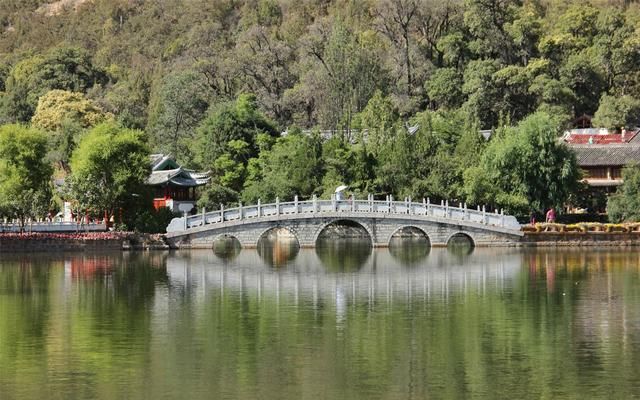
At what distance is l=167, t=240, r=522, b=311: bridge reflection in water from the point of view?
38.7m

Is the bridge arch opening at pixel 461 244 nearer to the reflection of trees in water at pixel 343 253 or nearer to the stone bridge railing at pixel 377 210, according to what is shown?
the stone bridge railing at pixel 377 210

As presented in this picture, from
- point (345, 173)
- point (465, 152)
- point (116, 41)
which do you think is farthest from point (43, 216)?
point (116, 41)

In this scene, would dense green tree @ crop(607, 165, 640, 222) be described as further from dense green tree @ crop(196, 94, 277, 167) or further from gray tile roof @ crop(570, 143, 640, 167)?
dense green tree @ crop(196, 94, 277, 167)

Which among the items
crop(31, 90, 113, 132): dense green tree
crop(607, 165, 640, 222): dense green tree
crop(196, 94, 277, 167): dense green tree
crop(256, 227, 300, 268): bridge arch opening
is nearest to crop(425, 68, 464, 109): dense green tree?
crop(196, 94, 277, 167): dense green tree

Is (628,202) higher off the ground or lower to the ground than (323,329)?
higher

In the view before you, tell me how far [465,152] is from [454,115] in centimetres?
791

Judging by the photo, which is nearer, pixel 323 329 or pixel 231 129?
pixel 323 329

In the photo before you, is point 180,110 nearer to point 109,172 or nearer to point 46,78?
point 46,78

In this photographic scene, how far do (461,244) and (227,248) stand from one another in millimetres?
9736

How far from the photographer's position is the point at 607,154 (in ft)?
224

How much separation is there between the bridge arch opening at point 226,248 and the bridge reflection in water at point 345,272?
0.78 feet

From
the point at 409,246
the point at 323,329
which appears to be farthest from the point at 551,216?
the point at 323,329

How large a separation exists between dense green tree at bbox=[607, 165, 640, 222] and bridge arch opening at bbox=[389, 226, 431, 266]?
7860mm

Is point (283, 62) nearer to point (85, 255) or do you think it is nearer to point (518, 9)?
point (518, 9)
